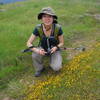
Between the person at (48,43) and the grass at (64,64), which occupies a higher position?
the person at (48,43)

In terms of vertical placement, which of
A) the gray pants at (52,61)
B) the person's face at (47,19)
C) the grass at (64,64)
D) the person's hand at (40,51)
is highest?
the person's face at (47,19)

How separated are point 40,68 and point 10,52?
210 centimetres

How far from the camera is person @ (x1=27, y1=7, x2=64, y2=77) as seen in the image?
26.9 ft

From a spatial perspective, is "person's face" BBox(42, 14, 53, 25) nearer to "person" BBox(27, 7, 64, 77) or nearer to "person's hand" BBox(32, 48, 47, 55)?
"person" BBox(27, 7, 64, 77)

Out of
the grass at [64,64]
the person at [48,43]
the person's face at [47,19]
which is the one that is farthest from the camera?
the person at [48,43]

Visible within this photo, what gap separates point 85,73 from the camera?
7.80 metres

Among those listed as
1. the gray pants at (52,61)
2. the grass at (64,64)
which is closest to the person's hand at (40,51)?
the gray pants at (52,61)

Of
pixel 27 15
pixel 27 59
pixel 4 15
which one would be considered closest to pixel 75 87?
pixel 27 59

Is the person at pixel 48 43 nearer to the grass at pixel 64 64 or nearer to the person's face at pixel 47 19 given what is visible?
the person's face at pixel 47 19

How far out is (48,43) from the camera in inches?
334

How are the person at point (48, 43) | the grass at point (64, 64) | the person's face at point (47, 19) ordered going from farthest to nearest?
the person at point (48, 43), the person's face at point (47, 19), the grass at point (64, 64)

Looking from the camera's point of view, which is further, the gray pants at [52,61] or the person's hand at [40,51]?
the gray pants at [52,61]

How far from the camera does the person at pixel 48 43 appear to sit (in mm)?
8211

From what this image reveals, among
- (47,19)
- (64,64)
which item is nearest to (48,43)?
(47,19)
